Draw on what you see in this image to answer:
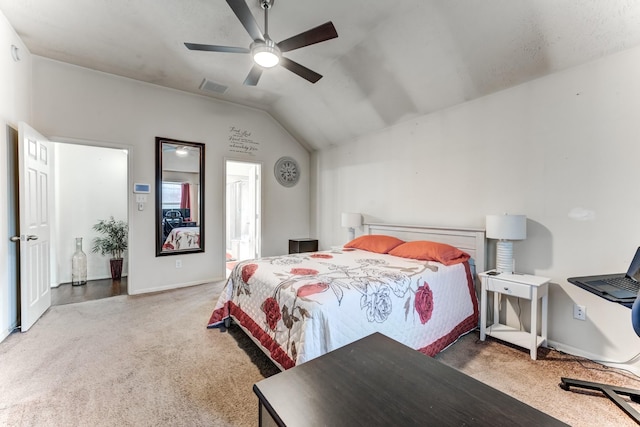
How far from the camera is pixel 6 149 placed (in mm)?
2686

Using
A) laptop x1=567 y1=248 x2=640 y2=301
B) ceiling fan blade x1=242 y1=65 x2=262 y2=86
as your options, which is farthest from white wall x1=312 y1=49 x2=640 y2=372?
ceiling fan blade x1=242 y1=65 x2=262 y2=86

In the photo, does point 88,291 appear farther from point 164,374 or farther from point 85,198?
point 164,374

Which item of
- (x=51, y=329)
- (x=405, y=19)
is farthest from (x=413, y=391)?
(x=51, y=329)

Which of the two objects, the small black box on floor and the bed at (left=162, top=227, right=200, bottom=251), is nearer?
the bed at (left=162, top=227, right=200, bottom=251)

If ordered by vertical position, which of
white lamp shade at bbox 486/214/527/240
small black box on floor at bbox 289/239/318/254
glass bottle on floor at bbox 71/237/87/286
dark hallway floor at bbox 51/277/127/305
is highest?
white lamp shade at bbox 486/214/527/240

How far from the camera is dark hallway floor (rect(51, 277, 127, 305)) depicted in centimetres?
366

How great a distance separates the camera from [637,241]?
2.05m

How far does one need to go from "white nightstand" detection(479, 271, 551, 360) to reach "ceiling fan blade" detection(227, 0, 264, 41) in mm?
2879

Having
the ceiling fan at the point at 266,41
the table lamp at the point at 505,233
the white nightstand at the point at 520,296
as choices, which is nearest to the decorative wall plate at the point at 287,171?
the ceiling fan at the point at 266,41

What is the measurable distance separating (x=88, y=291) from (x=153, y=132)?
2.51m

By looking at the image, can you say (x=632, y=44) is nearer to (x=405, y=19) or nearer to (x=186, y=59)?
(x=405, y=19)

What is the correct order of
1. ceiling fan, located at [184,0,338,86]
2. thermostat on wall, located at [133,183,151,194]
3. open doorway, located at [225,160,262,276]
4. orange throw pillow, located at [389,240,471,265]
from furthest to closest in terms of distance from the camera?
1. open doorway, located at [225,160,262,276]
2. thermostat on wall, located at [133,183,151,194]
3. orange throw pillow, located at [389,240,471,265]
4. ceiling fan, located at [184,0,338,86]

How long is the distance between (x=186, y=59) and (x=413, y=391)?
157 inches

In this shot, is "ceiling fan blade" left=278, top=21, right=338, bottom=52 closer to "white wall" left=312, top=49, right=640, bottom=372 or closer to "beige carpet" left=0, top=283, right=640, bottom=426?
"white wall" left=312, top=49, right=640, bottom=372
